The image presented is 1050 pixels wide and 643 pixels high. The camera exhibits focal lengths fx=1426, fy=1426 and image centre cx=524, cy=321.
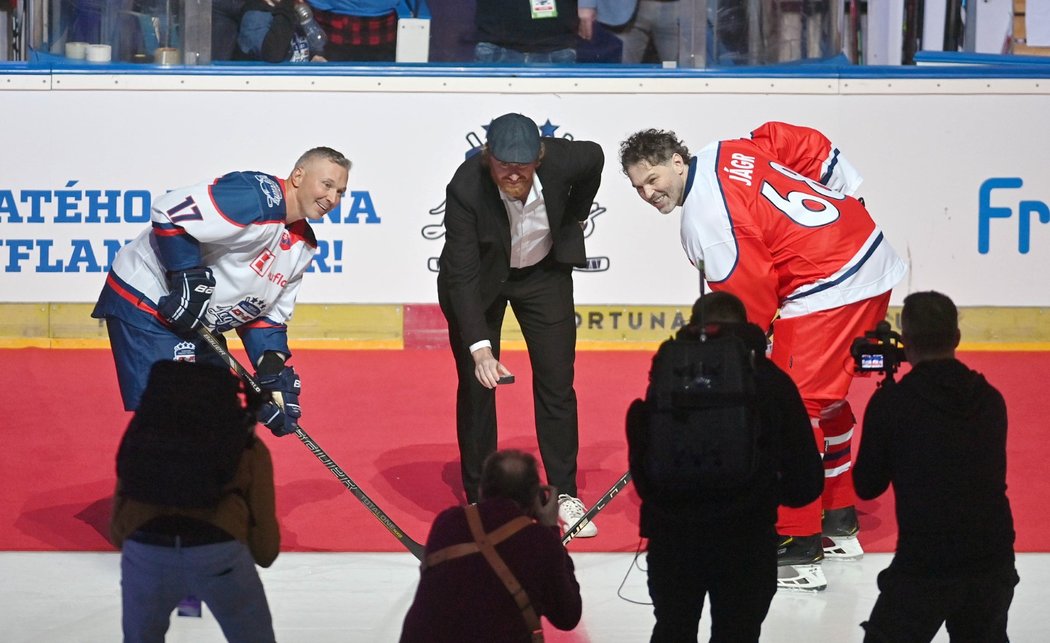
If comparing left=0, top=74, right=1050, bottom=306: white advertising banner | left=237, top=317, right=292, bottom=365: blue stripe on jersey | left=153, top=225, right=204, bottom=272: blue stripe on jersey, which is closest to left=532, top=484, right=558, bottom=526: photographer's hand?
left=153, top=225, right=204, bottom=272: blue stripe on jersey

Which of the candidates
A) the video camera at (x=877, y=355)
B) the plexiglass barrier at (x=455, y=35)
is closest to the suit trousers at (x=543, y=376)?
the video camera at (x=877, y=355)

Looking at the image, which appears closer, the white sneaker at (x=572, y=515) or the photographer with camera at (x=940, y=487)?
the photographer with camera at (x=940, y=487)

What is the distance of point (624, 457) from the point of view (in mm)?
6430

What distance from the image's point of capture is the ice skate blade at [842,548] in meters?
4.98

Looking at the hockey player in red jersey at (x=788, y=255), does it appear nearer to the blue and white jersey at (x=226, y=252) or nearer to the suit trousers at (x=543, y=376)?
the suit trousers at (x=543, y=376)

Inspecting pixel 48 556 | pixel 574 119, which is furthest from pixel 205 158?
pixel 48 556

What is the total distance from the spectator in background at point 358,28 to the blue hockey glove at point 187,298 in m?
4.25

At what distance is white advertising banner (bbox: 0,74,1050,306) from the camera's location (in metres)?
8.43

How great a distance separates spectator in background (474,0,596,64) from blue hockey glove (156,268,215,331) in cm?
429

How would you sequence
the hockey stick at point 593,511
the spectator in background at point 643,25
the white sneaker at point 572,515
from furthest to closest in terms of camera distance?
the spectator in background at point 643,25 < the white sneaker at point 572,515 < the hockey stick at point 593,511

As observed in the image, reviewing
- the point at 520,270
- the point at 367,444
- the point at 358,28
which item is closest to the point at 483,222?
the point at 520,270

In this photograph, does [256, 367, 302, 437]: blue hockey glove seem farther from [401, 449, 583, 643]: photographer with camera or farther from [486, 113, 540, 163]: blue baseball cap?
[401, 449, 583, 643]: photographer with camera

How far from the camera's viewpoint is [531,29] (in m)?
8.88

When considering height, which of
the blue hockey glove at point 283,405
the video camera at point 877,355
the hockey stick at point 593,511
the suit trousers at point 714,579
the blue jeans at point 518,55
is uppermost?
the blue jeans at point 518,55
